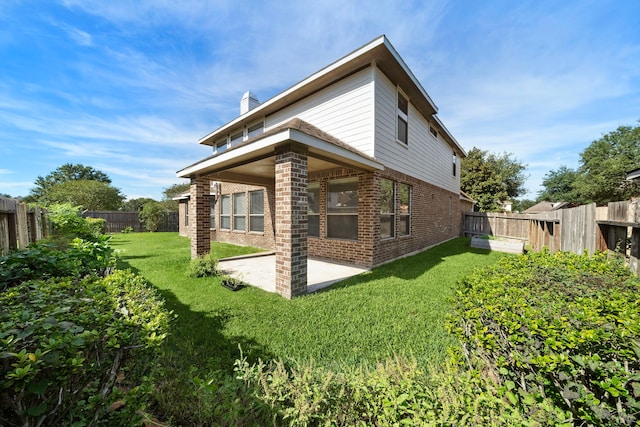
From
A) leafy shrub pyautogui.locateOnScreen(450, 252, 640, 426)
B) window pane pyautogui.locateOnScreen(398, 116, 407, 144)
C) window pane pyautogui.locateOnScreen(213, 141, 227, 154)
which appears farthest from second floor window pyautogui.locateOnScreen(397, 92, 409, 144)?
window pane pyautogui.locateOnScreen(213, 141, 227, 154)

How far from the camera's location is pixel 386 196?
7742mm

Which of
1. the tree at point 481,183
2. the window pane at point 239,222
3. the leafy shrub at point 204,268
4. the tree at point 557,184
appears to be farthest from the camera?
the tree at point 557,184

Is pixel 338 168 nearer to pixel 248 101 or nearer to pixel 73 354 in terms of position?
pixel 73 354

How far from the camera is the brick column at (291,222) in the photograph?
15.0 feet

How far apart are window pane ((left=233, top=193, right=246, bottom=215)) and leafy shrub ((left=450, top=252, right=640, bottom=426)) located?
1085 cm

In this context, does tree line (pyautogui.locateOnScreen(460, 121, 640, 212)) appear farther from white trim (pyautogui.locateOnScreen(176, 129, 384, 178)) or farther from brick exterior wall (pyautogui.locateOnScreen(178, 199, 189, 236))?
brick exterior wall (pyautogui.locateOnScreen(178, 199, 189, 236))

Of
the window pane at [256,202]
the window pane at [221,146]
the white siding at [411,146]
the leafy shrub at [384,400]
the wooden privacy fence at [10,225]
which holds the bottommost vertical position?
the leafy shrub at [384,400]

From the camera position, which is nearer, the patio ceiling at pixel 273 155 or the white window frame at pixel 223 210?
the patio ceiling at pixel 273 155

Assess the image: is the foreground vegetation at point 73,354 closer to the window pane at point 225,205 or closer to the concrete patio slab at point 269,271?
the concrete patio slab at point 269,271

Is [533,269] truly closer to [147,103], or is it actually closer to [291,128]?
[291,128]

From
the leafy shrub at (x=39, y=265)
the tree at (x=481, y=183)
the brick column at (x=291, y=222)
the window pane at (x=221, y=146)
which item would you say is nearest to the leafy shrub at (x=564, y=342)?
the brick column at (x=291, y=222)

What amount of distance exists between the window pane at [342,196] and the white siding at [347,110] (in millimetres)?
1191

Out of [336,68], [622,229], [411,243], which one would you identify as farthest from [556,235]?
[336,68]

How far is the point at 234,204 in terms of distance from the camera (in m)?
12.2
